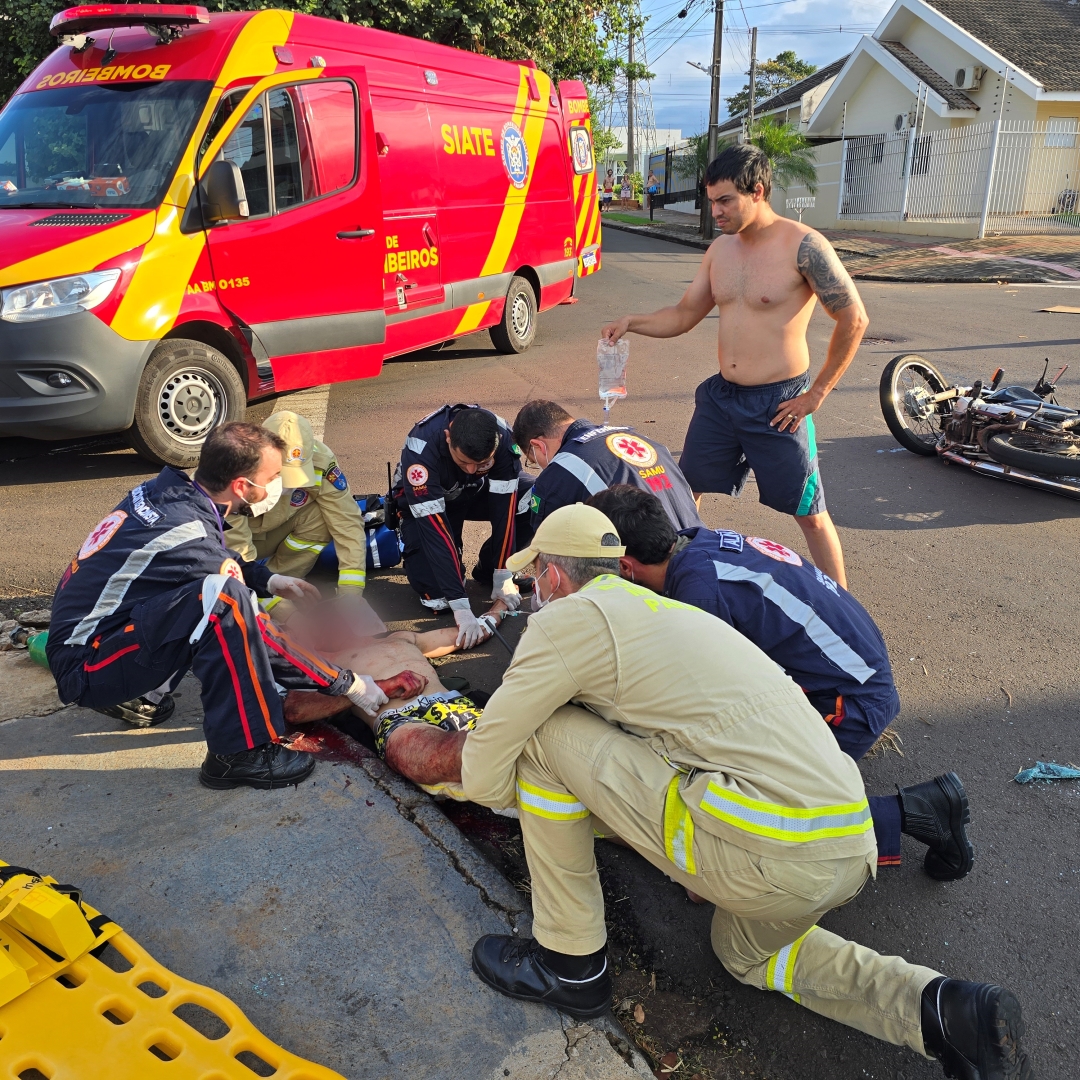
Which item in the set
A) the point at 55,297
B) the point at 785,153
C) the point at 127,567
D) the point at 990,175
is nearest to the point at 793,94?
the point at 785,153

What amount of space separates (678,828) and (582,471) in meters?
1.56

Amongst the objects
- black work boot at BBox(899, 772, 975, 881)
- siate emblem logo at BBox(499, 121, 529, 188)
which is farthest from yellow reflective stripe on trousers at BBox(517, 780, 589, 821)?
siate emblem logo at BBox(499, 121, 529, 188)

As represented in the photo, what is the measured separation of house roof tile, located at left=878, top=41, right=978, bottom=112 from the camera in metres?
21.9

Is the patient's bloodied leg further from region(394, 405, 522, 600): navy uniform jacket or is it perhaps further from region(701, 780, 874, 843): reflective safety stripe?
region(394, 405, 522, 600): navy uniform jacket

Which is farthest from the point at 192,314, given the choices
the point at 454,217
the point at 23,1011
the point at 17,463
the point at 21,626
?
the point at 23,1011

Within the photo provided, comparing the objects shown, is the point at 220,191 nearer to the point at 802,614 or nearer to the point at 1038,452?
the point at 802,614

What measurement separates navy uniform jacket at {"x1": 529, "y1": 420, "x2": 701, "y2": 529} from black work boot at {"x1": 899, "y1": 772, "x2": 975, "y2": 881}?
121 cm

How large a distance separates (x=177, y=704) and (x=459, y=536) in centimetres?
158

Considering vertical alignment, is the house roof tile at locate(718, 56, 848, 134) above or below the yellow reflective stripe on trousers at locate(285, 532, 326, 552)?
above

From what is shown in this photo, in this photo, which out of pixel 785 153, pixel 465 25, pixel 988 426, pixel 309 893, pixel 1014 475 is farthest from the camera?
pixel 785 153

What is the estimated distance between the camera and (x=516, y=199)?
880 cm

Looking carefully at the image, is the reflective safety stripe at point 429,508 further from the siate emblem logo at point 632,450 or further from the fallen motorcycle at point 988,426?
the fallen motorcycle at point 988,426

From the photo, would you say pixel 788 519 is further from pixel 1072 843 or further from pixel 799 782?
pixel 799 782

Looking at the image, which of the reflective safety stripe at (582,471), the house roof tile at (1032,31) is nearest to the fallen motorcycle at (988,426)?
the reflective safety stripe at (582,471)
